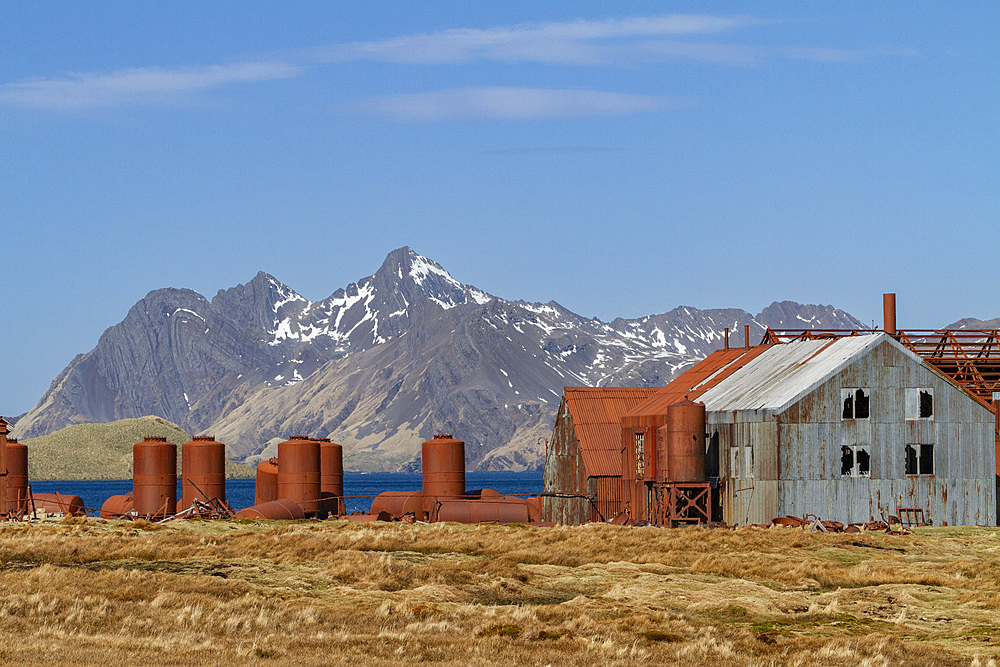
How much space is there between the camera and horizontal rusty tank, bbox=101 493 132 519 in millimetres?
73750

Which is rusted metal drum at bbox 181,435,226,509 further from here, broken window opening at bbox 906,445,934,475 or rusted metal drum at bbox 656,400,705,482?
broken window opening at bbox 906,445,934,475

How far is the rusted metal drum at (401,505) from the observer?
69.9m

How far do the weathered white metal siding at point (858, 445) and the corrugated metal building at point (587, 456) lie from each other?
32.1 ft

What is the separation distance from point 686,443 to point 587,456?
11767 mm

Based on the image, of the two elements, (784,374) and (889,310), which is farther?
(889,310)

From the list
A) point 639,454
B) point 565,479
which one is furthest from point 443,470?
point 639,454

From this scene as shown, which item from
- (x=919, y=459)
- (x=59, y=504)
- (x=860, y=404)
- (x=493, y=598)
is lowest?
(x=59, y=504)

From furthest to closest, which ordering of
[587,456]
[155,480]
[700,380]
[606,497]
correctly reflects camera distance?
1. [700,380]
2. [587,456]
3. [155,480]
4. [606,497]

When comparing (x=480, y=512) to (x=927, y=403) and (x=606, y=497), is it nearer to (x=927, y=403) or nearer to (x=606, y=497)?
(x=606, y=497)

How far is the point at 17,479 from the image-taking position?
7331cm

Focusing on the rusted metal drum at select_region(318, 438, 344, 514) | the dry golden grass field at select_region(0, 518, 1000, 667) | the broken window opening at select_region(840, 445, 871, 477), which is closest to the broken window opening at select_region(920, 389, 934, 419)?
the broken window opening at select_region(840, 445, 871, 477)

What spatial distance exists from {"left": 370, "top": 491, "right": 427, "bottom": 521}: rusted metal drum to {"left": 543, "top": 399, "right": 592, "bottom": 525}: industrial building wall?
697cm

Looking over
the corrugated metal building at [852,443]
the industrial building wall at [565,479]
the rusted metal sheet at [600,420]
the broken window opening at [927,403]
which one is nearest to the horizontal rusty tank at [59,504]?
the industrial building wall at [565,479]

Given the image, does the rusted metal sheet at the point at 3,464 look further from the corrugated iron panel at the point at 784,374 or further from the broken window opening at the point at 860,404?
the broken window opening at the point at 860,404
